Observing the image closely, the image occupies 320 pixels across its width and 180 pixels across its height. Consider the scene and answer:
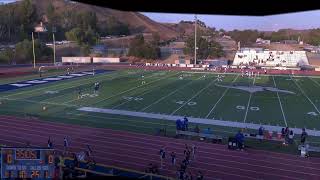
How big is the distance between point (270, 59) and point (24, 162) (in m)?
65.4

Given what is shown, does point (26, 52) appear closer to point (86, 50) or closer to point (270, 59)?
point (86, 50)

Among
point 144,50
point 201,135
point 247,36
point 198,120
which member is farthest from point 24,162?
point 247,36

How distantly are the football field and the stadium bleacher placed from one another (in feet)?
83.3

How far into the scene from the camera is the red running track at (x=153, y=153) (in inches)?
603

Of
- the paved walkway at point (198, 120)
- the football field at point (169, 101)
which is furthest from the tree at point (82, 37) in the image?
the paved walkway at point (198, 120)

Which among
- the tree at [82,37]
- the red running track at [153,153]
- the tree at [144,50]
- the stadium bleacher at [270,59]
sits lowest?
the red running track at [153,153]

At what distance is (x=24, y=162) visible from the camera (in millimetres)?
9281

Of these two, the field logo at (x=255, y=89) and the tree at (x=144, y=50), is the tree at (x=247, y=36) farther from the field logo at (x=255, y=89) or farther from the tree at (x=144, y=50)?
the field logo at (x=255, y=89)

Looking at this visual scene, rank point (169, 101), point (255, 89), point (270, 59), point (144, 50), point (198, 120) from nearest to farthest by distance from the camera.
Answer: point (198, 120)
point (169, 101)
point (255, 89)
point (270, 59)
point (144, 50)

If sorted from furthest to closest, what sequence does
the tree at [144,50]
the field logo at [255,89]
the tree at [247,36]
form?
the tree at [247,36] → the tree at [144,50] → the field logo at [255,89]

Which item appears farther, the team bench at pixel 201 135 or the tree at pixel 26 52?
the tree at pixel 26 52

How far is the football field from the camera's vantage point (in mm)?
24188

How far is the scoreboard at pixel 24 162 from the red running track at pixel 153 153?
6453mm

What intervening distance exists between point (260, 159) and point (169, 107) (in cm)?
1154
